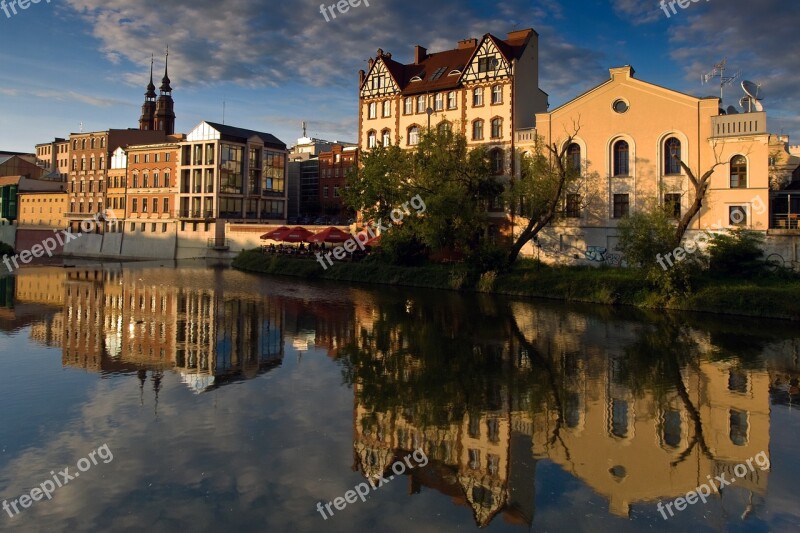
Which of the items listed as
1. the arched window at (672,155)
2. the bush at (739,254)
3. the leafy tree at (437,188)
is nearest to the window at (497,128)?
the leafy tree at (437,188)

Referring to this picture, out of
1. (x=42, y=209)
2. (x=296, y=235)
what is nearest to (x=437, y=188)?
(x=296, y=235)

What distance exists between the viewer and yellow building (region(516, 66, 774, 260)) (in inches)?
1212

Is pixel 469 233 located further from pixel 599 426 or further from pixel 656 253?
pixel 599 426

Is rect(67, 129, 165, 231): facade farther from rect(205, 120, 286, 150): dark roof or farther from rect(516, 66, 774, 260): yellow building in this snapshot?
rect(516, 66, 774, 260): yellow building

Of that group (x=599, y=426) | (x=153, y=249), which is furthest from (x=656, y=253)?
(x=153, y=249)

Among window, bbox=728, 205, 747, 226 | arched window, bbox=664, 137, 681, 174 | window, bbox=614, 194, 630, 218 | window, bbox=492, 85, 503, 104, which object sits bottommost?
window, bbox=728, 205, 747, 226

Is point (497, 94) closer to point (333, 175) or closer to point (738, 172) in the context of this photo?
point (738, 172)

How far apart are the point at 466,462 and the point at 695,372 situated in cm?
911

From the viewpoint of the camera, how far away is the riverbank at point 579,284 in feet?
82.3

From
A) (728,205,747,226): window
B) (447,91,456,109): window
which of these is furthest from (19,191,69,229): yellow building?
(728,205,747,226): window

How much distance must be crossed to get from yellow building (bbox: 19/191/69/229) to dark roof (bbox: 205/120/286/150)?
28167mm

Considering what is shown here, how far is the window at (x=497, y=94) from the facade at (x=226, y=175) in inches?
1305

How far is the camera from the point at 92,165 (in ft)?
244

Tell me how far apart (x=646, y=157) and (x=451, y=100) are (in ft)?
52.0
